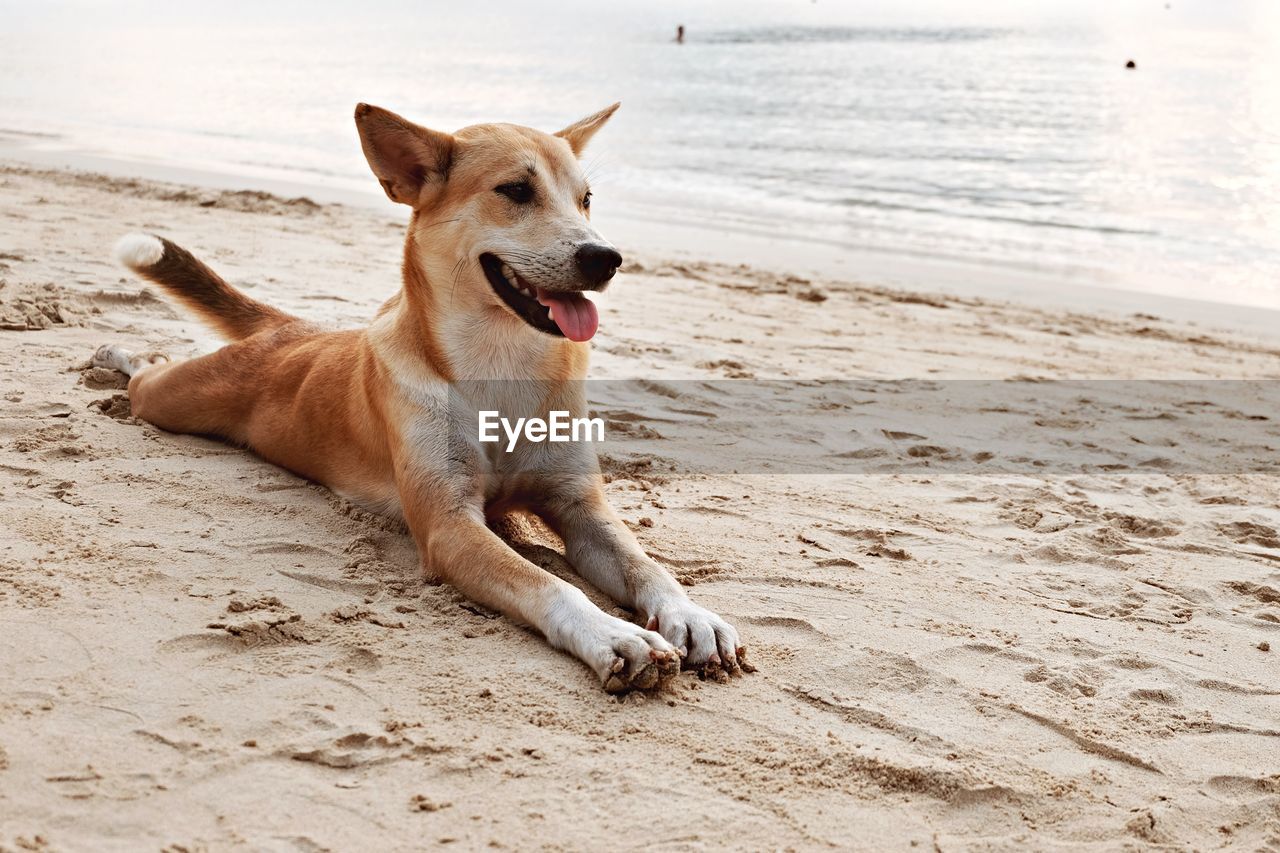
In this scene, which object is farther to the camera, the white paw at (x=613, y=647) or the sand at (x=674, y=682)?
the white paw at (x=613, y=647)

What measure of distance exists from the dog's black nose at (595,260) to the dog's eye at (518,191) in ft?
1.14

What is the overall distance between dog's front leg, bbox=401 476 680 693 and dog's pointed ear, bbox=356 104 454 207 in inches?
43.3

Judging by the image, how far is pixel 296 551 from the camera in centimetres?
411

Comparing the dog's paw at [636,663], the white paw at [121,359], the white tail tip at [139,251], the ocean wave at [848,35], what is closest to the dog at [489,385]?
the dog's paw at [636,663]

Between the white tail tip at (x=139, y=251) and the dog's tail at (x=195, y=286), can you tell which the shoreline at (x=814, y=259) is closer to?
the dog's tail at (x=195, y=286)

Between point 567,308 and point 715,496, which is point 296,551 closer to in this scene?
point 567,308

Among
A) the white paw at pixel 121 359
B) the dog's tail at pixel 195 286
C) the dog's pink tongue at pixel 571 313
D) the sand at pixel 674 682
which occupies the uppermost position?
the dog's pink tongue at pixel 571 313

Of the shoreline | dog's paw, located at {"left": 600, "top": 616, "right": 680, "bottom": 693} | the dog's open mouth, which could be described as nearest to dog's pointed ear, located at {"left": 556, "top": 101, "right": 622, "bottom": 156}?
the dog's open mouth

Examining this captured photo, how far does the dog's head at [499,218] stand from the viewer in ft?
13.1

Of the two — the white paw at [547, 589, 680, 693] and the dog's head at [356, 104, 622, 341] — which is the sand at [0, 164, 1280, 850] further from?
the dog's head at [356, 104, 622, 341]

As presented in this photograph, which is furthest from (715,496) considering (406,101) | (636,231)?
(406,101)

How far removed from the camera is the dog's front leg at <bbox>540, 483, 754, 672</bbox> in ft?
11.6

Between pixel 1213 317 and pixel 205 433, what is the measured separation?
8.92 m

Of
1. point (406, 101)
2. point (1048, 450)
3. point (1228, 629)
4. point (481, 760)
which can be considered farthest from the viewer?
point (406, 101)
